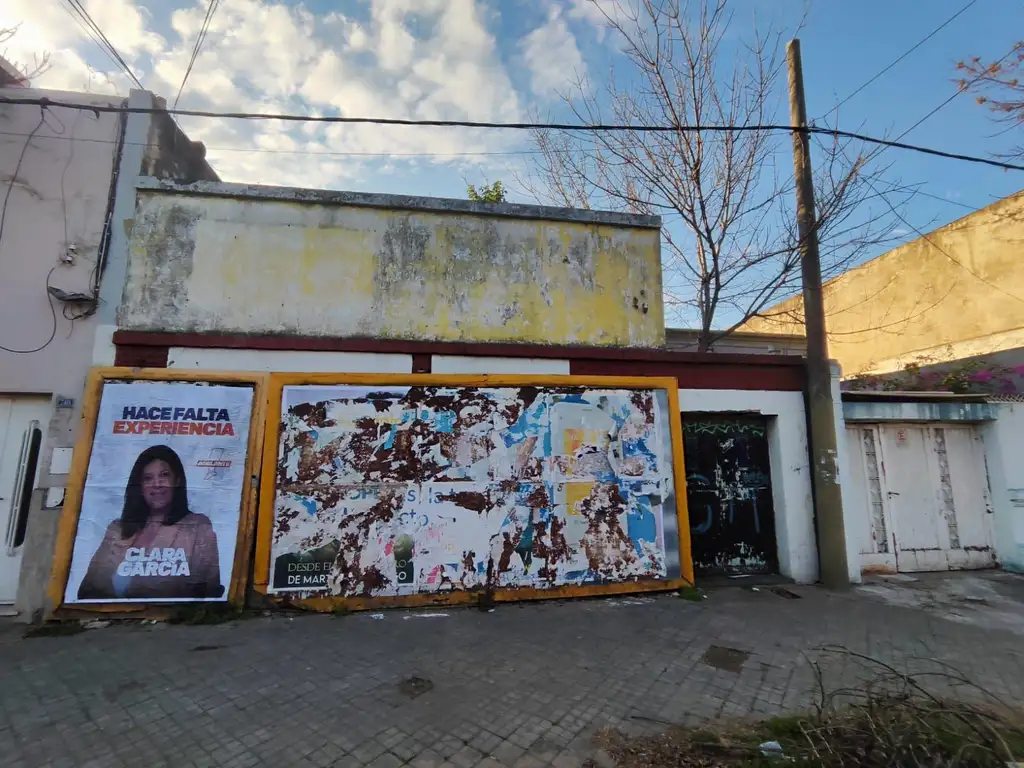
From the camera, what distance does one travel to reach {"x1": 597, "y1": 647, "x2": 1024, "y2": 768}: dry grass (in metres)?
2.71

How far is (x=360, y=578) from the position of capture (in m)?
5.83

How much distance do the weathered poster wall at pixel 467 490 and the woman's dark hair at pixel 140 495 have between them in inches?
41.6

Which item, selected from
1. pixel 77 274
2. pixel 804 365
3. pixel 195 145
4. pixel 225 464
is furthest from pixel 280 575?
pixel 804 365

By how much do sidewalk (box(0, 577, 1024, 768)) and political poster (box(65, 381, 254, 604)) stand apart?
0.55 m

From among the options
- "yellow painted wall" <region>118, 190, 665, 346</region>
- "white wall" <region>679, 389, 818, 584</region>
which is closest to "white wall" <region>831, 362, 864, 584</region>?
"white wall" <region>679, 389, 818, 584</region>

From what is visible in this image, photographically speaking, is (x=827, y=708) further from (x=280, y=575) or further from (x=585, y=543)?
(x=280, y=575)

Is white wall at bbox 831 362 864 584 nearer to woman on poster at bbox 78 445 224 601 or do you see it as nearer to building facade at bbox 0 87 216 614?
woman on poster at bbox 78 445 224 601

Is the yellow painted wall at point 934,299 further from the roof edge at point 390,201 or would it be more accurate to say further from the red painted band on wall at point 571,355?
the roof edge at point 390,201

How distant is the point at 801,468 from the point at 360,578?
20.7 ft

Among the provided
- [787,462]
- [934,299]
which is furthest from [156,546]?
[934,299]

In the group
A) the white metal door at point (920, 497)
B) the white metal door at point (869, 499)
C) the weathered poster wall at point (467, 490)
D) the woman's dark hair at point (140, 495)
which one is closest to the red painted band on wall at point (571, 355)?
the weathered poster wall at point (467, 490)

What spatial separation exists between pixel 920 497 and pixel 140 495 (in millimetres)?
10913

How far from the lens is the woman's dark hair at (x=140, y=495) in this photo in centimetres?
557

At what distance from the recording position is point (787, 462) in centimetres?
718
